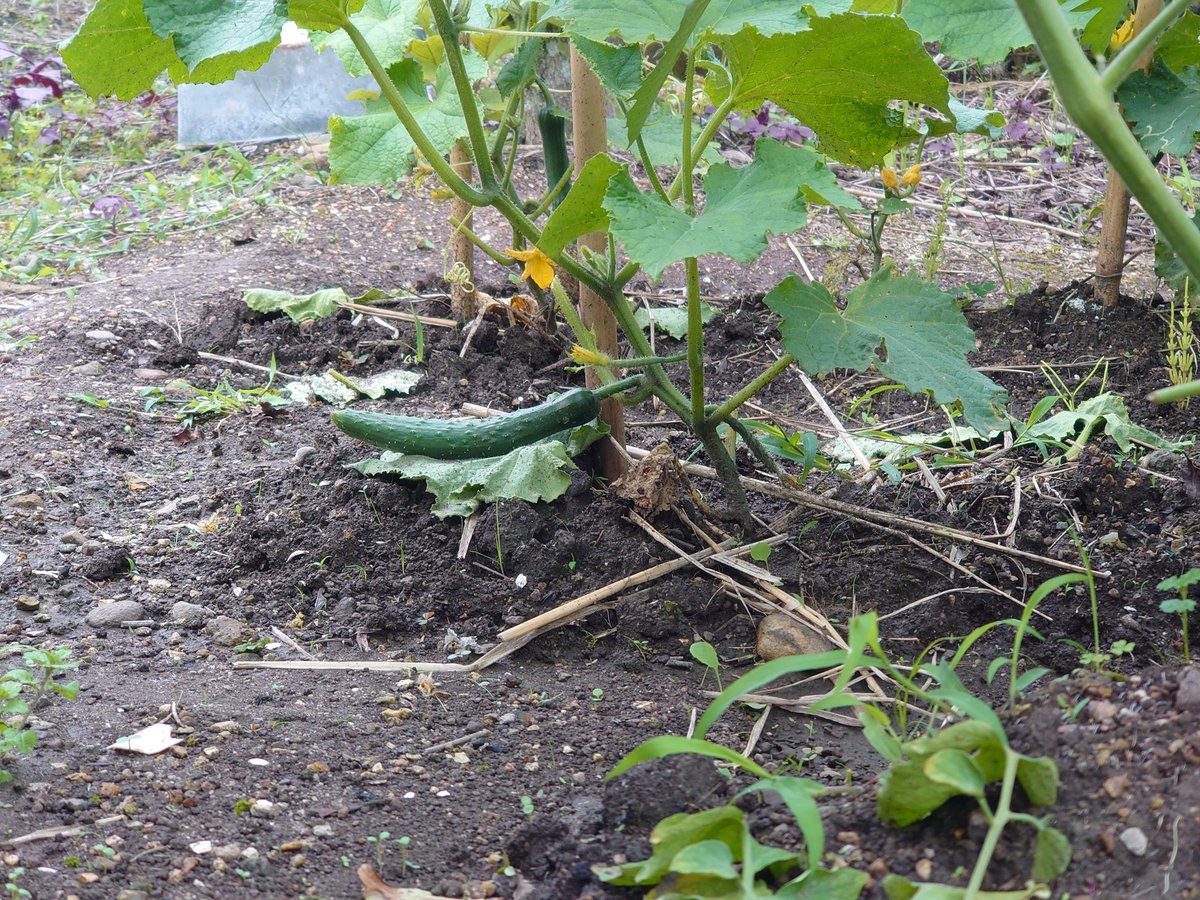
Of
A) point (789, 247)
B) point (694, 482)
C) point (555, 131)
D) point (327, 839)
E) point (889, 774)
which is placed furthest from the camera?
point (789, 247)

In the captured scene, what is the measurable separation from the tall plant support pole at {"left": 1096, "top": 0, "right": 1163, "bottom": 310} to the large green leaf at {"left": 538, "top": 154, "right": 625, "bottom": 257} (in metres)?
1.75

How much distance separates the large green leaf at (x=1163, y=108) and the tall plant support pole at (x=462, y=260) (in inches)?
67.5

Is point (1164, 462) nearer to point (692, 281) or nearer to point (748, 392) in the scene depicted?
point (748, 392)

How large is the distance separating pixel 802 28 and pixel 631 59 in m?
0.30

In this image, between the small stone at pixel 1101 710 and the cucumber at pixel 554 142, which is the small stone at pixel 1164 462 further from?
the cucumber at pixel 554 142

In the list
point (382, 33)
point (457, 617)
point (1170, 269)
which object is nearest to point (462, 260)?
point (382, 33)

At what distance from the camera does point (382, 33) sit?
2.50 m

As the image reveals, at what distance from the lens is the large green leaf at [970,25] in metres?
2.09

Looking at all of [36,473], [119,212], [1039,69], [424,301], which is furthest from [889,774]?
[1039,69]

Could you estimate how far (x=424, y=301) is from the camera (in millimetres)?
3578

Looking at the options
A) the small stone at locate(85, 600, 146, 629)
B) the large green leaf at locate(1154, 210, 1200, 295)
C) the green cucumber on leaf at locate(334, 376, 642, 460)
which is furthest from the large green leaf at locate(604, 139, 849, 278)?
the large green leaf at locate(1154, 210, 1200, 295)

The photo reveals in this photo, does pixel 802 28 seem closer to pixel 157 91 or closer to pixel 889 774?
pixel 889 774

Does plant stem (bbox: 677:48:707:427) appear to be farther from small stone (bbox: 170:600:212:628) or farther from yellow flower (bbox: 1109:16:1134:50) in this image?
yellow flower (bbox: 1109:16:1134:50)

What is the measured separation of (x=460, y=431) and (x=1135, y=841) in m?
1.53
